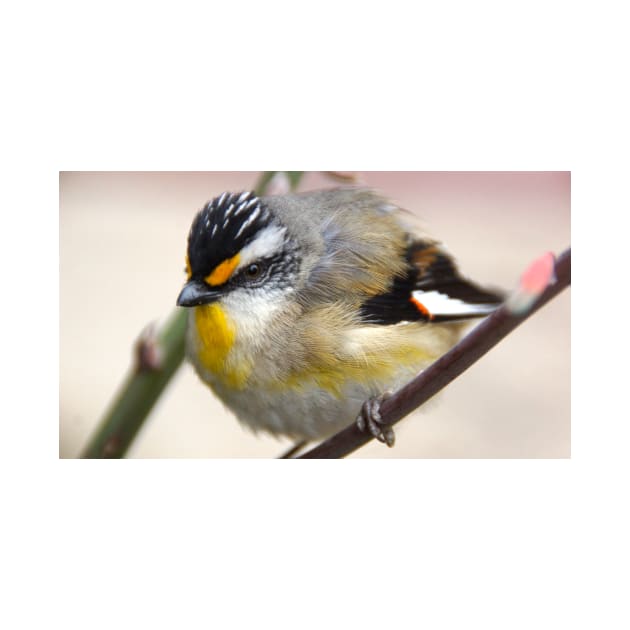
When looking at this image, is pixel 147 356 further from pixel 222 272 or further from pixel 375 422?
pixel 375 422

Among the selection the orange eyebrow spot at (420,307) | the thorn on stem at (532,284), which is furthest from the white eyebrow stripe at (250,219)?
the thorn on stem at (532,284)

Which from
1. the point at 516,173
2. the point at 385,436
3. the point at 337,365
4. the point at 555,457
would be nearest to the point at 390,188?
the point at 516,173

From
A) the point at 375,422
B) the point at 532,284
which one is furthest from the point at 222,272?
the point at 532,284

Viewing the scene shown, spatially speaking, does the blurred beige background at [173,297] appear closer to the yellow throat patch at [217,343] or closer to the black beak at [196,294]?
the yellow throat patch at [217,343]

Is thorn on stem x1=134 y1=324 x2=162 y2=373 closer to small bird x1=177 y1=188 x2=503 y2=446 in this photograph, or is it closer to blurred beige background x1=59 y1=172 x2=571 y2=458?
small bird x1=177 y1=188 x2=503 y2=446

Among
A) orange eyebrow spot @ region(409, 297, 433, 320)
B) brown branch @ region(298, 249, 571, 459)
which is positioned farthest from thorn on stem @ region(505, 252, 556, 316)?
orange eyebrow spot @ region(409, 297, 433, 320)

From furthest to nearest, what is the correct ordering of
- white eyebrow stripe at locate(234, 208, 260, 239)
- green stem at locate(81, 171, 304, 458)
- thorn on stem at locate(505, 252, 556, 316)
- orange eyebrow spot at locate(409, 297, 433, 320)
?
orange eyebrow spot at locate(409, 297, 433, 320) < white eyebrow stripe at locate(234, 208, 260, 239) < green stem at locate(81, 171, 304, 458) < thorn on stem at locate(505, 252, 556, 316)

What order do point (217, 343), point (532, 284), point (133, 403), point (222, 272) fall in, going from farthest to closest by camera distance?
1. point (217, 343)
2. point (222, 272)
3. point (133, 403)
4. point (532, 284)
